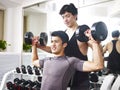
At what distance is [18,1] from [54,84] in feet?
9.35

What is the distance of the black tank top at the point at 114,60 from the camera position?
8.41 ft

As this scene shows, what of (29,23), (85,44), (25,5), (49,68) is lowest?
(49,68)

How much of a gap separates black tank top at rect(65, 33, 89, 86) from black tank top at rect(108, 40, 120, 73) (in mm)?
553

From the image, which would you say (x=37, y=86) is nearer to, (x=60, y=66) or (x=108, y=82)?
(x=108, y=82)

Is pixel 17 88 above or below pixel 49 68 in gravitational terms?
below

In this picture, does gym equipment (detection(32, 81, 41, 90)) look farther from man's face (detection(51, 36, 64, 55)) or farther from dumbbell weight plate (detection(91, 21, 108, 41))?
dumbbell weight plate (detection(91, 21, 108, 41))

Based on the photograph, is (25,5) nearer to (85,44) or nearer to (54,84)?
(85,44)

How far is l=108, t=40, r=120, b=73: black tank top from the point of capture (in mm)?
2562

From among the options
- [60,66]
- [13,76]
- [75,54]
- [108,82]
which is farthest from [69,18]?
[13,76]

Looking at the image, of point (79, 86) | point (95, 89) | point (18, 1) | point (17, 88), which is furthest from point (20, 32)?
point (79, 86)

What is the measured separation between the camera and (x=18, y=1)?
14.3 ft

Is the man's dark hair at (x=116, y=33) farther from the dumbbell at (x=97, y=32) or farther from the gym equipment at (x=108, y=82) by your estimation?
the dumbbell at (x=97, y=32)

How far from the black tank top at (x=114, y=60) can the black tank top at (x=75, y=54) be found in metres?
0.55

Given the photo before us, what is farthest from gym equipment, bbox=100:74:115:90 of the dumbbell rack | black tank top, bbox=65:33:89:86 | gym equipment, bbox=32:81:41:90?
the dumbbell rack
